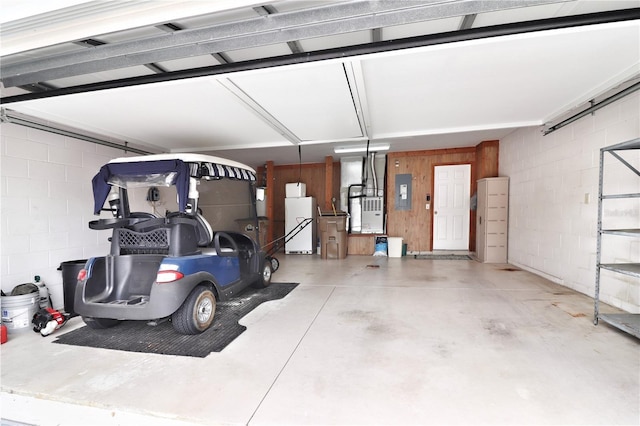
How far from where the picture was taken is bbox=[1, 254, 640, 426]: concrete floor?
1.65 meters

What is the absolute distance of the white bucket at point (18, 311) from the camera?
9.25ft

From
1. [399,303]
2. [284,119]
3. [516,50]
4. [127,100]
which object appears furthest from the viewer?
[284,119]

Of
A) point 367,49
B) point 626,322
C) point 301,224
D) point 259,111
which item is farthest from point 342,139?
point 626,322

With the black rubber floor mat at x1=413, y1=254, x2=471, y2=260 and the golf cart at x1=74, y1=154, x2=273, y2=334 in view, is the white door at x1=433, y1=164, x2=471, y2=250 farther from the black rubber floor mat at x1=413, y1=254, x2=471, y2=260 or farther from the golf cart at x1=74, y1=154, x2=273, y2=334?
the golf cart at x1=74, y1=154, x2=273, y2=334

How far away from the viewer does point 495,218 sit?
19.2 ft

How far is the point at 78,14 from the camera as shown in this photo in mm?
1617

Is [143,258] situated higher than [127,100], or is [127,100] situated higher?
[127,100]

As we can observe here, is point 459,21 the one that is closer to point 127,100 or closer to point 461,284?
point 127,100

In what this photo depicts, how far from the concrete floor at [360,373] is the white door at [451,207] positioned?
3866 mm

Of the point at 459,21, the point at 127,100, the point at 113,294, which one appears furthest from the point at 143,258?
the point at 459,21

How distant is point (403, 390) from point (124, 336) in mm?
2712

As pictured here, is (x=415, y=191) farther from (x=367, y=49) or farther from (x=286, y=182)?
(x=367, y=49)

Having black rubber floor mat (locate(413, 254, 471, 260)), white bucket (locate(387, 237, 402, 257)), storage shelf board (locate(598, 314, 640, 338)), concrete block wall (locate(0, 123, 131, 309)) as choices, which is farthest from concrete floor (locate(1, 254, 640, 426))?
white bucket (locate(387, 237, 402, 257))

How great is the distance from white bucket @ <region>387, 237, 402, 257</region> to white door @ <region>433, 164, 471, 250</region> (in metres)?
1.09
